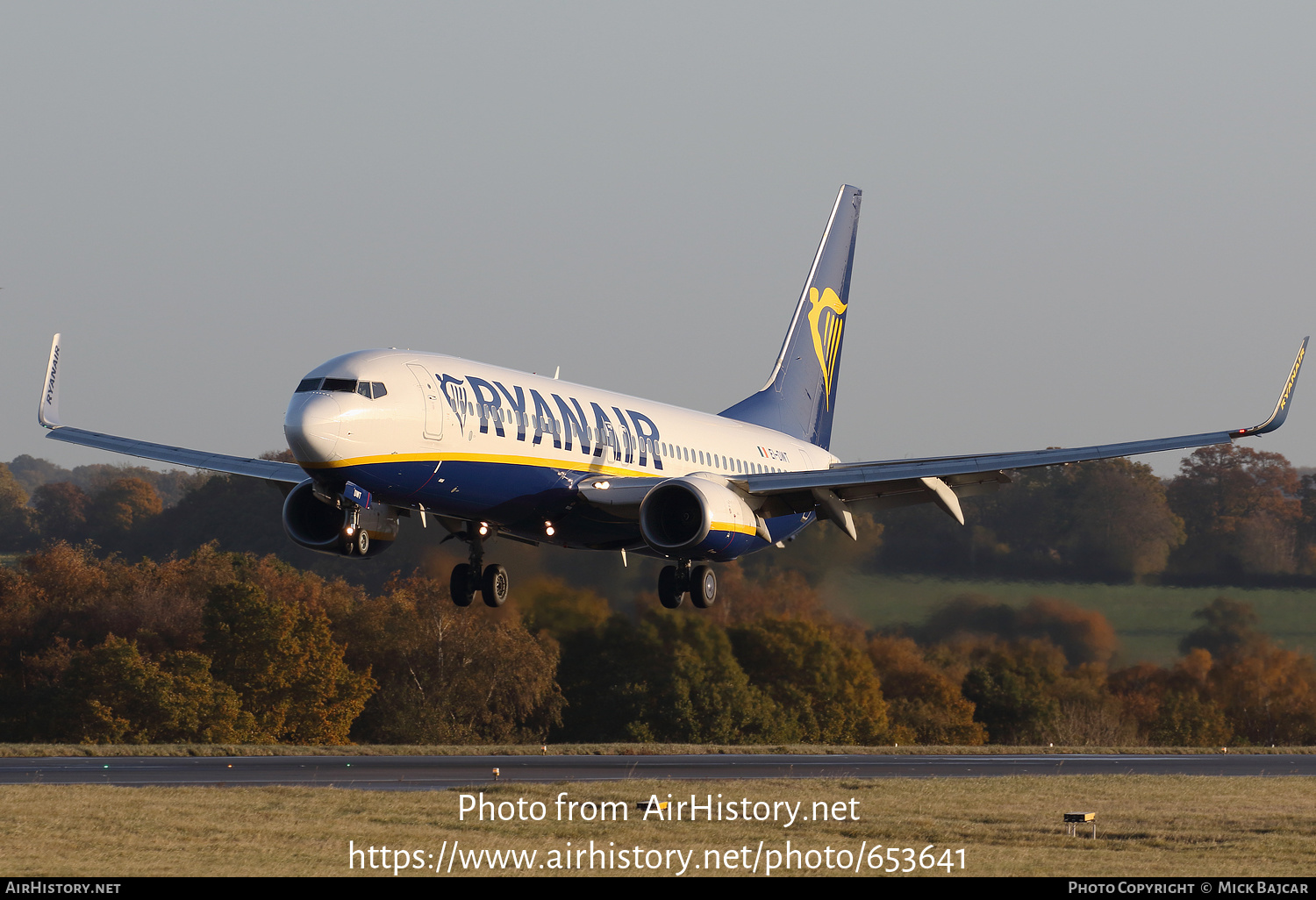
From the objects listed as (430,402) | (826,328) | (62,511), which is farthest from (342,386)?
(62,511)

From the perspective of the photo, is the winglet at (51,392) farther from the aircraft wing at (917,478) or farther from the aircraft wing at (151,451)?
the aircraft wing at (917,478)

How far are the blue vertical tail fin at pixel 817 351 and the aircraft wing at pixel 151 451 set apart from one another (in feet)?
49.1

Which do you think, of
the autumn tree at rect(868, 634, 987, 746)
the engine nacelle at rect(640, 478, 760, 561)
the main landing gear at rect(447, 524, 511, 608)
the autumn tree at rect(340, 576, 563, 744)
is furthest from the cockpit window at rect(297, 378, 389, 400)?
the autumn tree at rect(340, 576, 563, 744)

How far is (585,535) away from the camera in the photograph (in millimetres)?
36656

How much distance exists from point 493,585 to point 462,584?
2.49 feet

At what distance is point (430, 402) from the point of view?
101ft

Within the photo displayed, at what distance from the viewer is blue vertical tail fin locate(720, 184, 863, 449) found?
50125mm

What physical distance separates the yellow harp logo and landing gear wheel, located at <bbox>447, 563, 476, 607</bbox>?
62.1ft

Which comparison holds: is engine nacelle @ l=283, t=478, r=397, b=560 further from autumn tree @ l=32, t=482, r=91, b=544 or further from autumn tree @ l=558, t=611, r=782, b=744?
autumn tree @ l=32, t=482, r=91, b=544

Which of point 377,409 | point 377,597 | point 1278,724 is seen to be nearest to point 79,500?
point 377,597

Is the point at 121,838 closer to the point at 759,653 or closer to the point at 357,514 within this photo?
the point at 357,514

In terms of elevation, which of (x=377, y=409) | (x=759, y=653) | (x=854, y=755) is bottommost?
(x=854, y=755)

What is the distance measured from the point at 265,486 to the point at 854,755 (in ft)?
151

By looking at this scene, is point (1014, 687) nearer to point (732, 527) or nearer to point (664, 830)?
point (732, 527)
